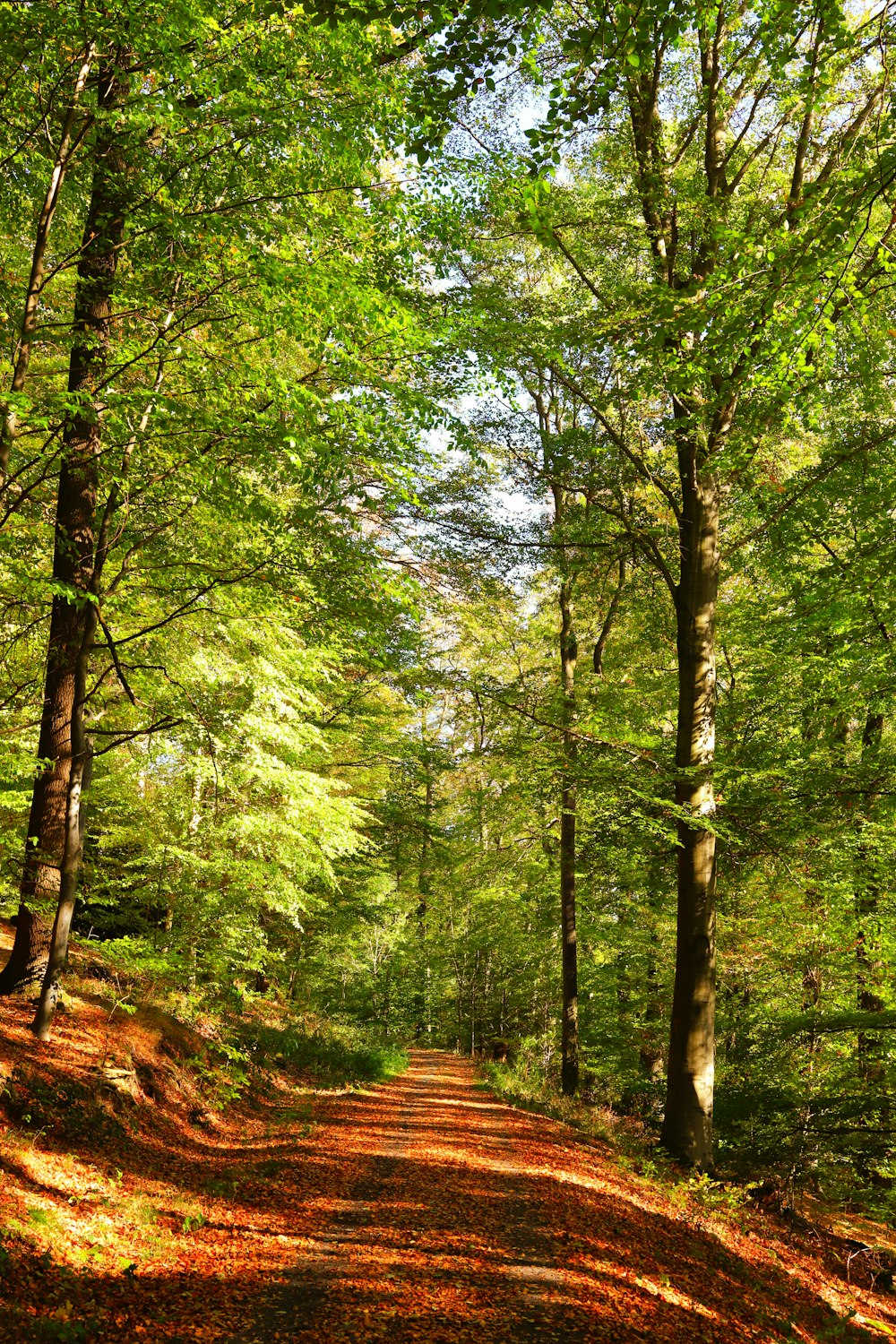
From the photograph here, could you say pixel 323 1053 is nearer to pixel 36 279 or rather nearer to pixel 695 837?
pixel 695 837

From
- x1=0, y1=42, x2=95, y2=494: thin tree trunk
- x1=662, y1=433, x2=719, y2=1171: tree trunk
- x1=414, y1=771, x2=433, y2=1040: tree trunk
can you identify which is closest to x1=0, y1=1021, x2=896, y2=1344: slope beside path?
x1=662, y1=433, x2=719, y2=1171: tree trunk

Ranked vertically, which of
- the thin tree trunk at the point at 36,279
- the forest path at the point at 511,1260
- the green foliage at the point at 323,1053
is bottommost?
the green foliage at the point at 323,1053

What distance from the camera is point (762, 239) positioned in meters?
6.50

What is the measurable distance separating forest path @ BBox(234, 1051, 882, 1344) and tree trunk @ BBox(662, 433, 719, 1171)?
107cm

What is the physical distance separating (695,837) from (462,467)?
8.21 metres

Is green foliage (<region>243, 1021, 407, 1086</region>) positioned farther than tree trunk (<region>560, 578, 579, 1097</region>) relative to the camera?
No

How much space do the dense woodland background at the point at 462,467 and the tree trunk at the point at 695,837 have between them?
0.06 meters

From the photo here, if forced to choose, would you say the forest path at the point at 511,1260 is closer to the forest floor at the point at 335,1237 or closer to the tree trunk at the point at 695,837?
the forest floor at the point at 335,1237

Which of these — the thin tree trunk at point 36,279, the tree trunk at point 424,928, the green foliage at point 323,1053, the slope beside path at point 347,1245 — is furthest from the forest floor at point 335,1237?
the tree trunk at point 424,928

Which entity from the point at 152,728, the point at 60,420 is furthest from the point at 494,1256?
the point at 60,420

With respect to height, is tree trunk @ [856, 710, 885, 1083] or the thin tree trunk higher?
the thin tree trunk

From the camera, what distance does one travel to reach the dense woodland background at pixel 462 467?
6039 mm

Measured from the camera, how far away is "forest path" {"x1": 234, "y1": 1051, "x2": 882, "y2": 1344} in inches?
167

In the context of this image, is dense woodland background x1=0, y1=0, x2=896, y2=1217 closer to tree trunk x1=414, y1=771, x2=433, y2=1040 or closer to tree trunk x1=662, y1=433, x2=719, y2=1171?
tree trunk x1=662, y1=433, x2=719, y2=1171
